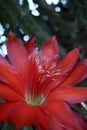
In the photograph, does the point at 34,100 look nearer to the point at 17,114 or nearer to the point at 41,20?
the point at 17,114

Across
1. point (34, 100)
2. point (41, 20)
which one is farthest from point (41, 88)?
point (41, 20)

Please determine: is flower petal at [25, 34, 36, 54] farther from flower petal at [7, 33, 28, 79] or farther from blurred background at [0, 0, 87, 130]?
blurred background at [0, 0, 87, 130]

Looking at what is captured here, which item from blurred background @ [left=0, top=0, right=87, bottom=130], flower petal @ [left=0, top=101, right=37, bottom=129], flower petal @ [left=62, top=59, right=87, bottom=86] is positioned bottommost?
blurred background @ [left=0, top=0, right=87, bottom=130]

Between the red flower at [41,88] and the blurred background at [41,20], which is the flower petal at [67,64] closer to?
the red flower at [41,88]

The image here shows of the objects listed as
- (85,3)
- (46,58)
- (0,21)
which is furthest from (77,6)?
(46,58)

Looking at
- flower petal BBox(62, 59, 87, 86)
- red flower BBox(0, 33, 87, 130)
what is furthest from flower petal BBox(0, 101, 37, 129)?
flower petal BBox(62, 59, 87, 86)

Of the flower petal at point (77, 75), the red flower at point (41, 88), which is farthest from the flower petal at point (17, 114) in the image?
the flower petal at point (77, 75)
